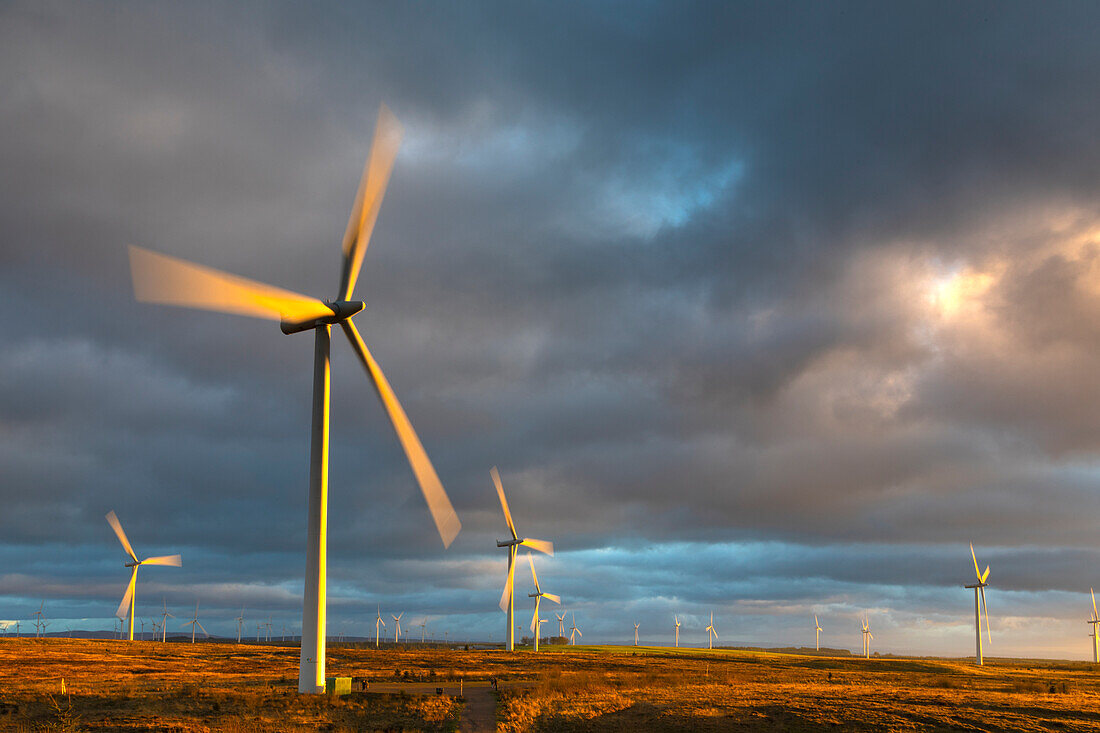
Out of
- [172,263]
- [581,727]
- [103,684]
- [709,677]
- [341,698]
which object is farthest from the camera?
[709,677]

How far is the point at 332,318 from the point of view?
158ft

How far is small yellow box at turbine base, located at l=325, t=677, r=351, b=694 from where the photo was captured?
154ft

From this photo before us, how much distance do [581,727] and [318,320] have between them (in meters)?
26.4

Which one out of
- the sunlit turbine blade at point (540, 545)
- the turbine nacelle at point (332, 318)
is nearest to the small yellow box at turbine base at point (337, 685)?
the turbine nacelle at point (332, 318)

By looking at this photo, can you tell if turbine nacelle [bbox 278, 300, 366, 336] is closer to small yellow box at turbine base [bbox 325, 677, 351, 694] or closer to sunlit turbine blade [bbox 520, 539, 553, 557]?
small yellow box at turbine base [bbox 325, 677, 351, 694]

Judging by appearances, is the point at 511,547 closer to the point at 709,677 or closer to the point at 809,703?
the point at 709,677

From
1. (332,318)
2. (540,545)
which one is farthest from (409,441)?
(540,545)

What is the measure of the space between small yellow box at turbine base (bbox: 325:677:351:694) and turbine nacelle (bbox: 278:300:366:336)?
66.3 ft

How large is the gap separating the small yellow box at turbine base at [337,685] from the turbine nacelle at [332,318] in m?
20.2

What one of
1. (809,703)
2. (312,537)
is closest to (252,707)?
(312,537)

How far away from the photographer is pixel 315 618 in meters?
45.1

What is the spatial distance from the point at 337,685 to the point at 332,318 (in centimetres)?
2121

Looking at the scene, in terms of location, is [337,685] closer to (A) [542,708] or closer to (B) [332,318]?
(A) [542,708]

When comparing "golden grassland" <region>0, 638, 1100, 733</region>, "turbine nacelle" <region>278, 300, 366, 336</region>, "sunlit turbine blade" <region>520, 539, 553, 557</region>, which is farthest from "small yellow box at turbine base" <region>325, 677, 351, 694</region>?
"sunlit turbine blade" <region>520, 539, 553, 557</region>
